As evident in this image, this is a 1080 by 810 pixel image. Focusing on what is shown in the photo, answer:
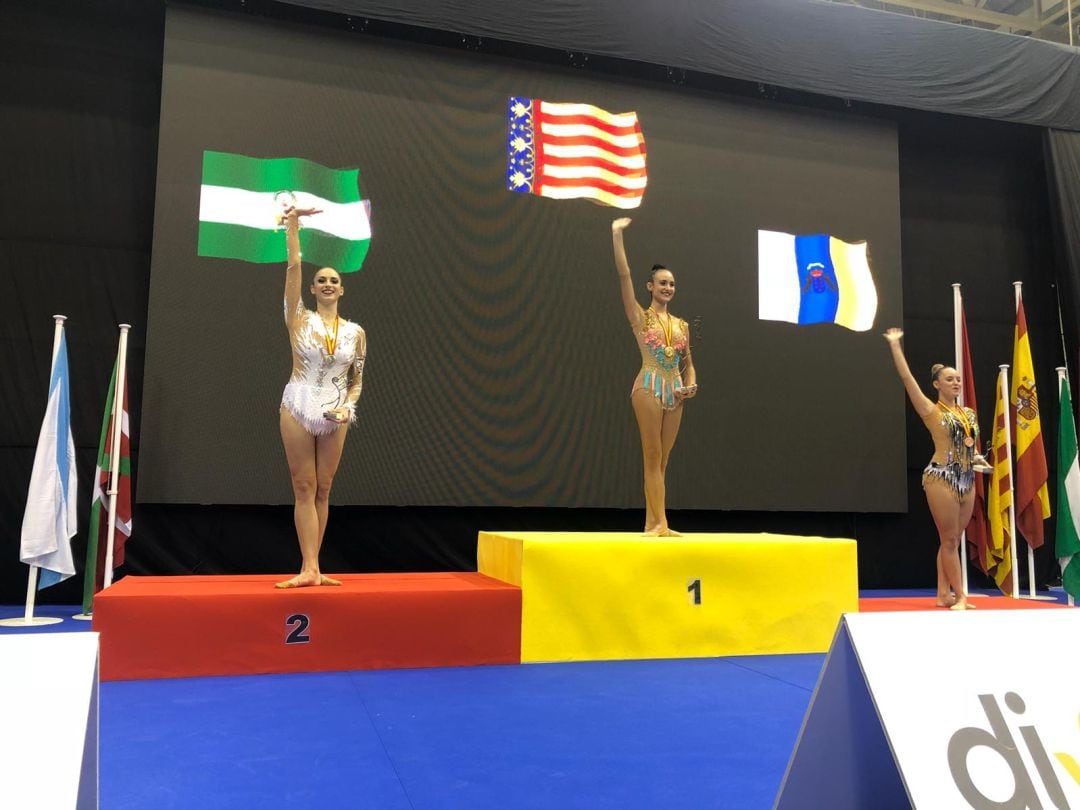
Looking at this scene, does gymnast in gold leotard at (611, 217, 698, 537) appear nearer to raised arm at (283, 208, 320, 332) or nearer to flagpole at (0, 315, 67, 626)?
raised arm at (283, 208, 320, 332)

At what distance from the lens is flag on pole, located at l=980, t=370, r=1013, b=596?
6043mm

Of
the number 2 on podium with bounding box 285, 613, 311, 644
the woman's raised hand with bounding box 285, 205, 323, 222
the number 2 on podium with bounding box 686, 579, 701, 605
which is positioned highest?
the woman's raised hand with bounding box 285, 205, 323, 222

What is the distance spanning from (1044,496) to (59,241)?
7.43m

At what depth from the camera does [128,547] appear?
5.54 m

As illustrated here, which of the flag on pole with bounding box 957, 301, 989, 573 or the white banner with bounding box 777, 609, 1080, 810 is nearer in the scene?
the white banner with bounding box 777, 609, 1080, 810

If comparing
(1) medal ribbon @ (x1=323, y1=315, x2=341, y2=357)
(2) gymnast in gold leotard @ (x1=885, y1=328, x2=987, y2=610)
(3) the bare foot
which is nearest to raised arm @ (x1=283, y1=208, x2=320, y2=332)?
(1) medal ribbon @ (x1=323, y1=315, x2=341, y2=357)

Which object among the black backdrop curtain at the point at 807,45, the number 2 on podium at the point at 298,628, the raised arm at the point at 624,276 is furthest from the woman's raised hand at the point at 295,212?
the black backdrop curtain at the point at 807,45

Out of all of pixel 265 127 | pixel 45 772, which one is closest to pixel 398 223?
pixel 265 127

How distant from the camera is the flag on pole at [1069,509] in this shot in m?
5.99

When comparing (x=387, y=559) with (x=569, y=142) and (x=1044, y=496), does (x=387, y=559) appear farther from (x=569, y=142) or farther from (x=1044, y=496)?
(x=1044, y=496)

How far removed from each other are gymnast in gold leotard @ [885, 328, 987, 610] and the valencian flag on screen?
2.64 meters

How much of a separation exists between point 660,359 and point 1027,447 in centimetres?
329

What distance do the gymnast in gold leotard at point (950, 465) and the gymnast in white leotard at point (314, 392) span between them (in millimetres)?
2947

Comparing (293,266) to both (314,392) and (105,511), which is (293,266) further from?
(105,511)
